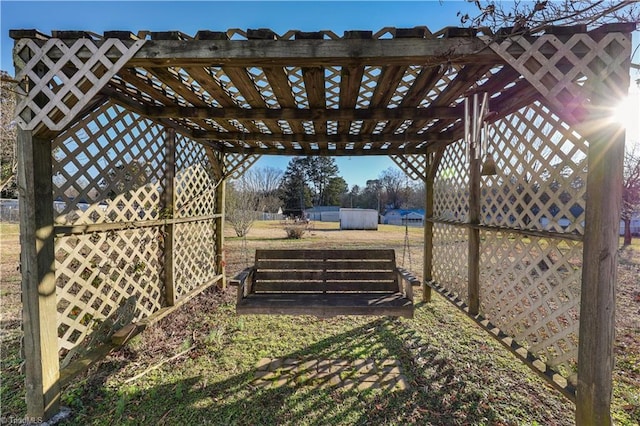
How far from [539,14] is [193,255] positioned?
4256mm

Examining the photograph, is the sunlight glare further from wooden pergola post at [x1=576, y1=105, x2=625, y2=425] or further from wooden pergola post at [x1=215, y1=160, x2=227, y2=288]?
wooden pergola post at [x1=215, y1=160, x2=227, y2=288]

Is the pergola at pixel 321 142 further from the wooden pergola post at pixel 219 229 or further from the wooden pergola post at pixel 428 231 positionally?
the wooden pergola post at pixel 219 229

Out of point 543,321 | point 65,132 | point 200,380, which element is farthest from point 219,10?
point 543,321

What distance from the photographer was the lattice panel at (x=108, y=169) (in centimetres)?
227

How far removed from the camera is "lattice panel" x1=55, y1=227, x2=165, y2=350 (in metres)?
2.27

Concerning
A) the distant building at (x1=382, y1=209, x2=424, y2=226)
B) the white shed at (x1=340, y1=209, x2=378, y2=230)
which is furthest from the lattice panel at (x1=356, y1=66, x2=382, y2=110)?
the distant building at (x1=382, y1=209, x2=424, y2=226)

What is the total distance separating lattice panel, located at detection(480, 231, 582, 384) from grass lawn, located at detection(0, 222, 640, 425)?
37cm

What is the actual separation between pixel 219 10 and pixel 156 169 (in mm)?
1765

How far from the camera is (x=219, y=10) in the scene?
255cm

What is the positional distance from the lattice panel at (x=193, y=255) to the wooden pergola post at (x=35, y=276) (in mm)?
1650

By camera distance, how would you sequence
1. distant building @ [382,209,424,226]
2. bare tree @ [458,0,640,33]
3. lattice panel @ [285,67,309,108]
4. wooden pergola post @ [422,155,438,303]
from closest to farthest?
bare tree @ [458,0,640,33], lattice panel @ [285,67,309,108], wooden pergola post @ [422,155,438,303], distant building @ [382,209,424,226]

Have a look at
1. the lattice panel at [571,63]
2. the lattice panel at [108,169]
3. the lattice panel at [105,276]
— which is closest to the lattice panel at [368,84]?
the lattice panel at [571,63]

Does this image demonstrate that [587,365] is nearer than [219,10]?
Yes

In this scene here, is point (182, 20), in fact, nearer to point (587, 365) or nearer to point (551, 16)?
point (551, 16)
